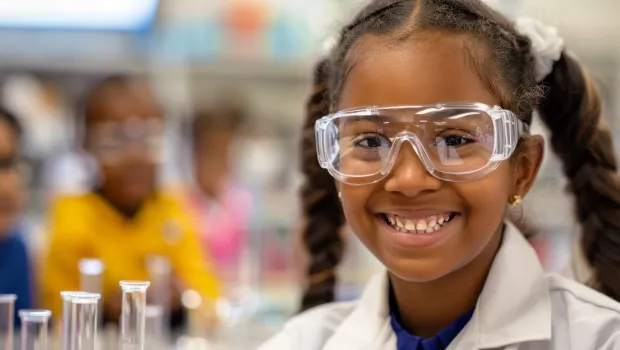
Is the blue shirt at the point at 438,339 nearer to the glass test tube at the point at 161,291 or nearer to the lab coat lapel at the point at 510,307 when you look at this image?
the lab coat lapel at the point at 510,307

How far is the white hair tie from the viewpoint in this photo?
3.53ft

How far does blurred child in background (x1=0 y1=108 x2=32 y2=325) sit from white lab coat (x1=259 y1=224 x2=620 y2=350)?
450 millimetres

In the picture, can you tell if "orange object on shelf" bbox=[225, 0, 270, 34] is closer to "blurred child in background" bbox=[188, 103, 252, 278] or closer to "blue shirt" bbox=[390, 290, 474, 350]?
"blurred child in background" bbox=[188, 103, 252, 278]

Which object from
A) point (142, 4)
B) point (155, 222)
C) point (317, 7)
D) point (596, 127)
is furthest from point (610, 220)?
point (142, 4)

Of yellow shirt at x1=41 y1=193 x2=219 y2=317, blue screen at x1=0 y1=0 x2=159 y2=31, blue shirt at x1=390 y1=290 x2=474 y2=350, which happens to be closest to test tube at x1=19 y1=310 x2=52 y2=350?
blue shirt at x1=390 y1=290 x2=474 y2=350

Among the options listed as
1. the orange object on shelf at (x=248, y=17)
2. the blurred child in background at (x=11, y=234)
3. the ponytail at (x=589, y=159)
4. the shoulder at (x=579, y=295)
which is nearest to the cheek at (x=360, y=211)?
the shoulder at (x=579, y=295)

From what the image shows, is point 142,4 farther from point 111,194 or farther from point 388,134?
point 388,134

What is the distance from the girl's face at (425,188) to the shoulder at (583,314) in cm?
12

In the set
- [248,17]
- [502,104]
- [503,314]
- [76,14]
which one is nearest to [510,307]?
[503,314]

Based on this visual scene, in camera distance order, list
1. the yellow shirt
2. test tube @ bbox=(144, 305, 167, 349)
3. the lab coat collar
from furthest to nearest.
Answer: the yellow shirt
test tube @ bbox=(144, 305, 167, 349)
the lab coat collar

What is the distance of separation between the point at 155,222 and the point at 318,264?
0.84 m

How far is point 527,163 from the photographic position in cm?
101

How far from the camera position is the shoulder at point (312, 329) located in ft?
3.55

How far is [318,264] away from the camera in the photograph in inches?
52.4
